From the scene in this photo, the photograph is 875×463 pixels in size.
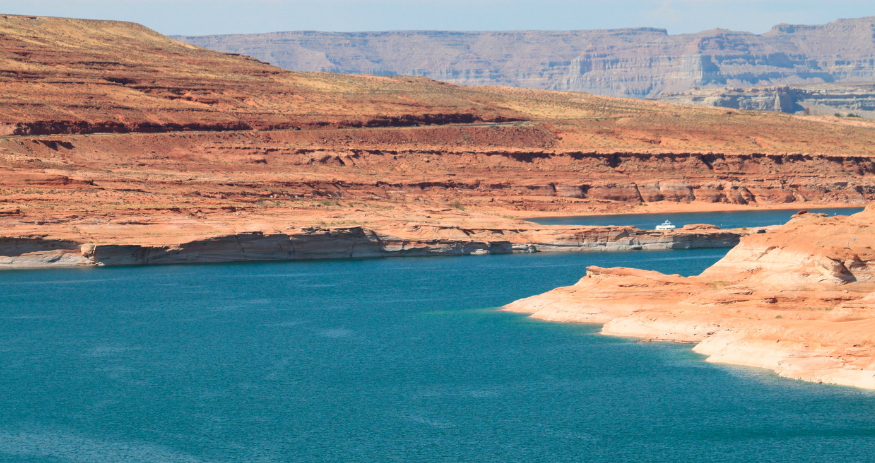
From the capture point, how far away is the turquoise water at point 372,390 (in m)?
33.0

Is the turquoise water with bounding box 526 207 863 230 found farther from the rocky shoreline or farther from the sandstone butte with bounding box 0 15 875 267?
the rocky shoreline

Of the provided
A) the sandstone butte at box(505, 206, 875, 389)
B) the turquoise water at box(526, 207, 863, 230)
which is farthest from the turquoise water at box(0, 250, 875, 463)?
the turquoise water at box(526, 207, 863, 230)

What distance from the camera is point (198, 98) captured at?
138m

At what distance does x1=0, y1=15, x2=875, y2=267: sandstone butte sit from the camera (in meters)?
82.6

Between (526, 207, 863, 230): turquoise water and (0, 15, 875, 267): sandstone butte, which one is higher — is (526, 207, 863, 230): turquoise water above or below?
below

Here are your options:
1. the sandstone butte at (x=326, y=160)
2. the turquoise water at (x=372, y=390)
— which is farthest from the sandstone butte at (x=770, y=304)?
the sandstone butte at (x=326, y=160)

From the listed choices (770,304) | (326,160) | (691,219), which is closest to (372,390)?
(770,304)

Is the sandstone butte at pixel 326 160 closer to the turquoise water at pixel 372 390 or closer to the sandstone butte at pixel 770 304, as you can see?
the turquoise water at pixel 372 390

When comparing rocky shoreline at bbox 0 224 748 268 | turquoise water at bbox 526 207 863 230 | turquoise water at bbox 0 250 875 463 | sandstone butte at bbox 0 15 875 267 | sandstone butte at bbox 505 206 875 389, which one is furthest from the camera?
turquoise water at bbox 526 207 863 230

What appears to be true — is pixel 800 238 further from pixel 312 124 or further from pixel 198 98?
pixel 198 98

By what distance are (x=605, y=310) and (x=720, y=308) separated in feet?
21.5

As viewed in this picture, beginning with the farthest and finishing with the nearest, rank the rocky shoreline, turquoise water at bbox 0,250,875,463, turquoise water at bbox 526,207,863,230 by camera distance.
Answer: turquoise water at bbox 526,207,863,230 < the rocky shoreline < turquoise water at bbox 0,250,875,463

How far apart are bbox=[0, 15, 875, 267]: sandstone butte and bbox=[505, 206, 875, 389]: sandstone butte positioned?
107 feet

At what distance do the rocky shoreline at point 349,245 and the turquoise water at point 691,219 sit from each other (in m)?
18.7
